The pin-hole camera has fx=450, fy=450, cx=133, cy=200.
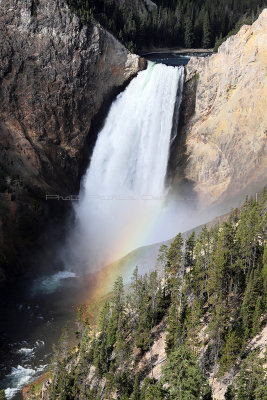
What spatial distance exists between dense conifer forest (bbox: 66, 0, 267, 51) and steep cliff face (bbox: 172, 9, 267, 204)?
24689 mm

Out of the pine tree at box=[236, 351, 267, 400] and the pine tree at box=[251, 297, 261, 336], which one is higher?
the pine tree at box=[251, 297, 261, 336]

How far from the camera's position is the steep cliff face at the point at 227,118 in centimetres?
5847

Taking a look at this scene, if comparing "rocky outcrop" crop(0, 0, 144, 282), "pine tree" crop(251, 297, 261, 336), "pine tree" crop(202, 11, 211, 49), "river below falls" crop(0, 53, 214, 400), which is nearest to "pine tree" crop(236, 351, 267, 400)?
"pine tree" crop(251, 297, 261, 336)

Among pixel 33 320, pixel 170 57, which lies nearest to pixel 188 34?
pixel 170 57

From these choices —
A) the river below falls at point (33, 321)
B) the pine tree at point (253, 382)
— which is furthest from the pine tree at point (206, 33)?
the pine tree at point (253, 382)

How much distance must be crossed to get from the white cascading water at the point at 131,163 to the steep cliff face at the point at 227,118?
2.88 m

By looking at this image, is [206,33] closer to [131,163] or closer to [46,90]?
[131,163]

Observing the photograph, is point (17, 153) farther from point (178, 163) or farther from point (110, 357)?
point (110, 357)

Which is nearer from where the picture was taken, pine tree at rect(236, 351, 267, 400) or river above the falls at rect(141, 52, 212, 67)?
pine tree at rect(236, 351, 267, 400)

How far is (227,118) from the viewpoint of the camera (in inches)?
2426

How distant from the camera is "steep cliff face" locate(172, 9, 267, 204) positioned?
58.5 m

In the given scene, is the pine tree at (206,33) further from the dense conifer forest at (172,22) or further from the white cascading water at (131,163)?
the white cascading water at (131,163)

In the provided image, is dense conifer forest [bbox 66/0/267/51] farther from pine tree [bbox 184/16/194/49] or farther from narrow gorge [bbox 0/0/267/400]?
narrow gorge [bbox 0/0/267/400]

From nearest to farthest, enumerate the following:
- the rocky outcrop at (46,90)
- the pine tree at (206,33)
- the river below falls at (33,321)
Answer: the river below falls at (33,321) → the rocky outcrop at (46,90) → the pine tree at (206,33)
